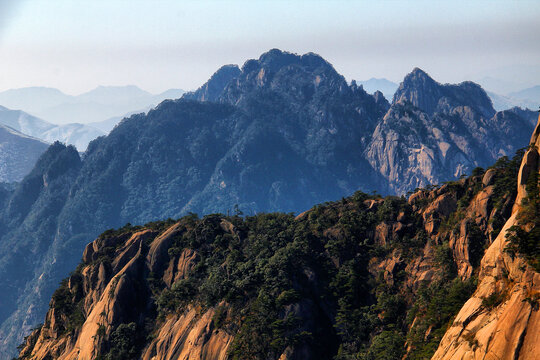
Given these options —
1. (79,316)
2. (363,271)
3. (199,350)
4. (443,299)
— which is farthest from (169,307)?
(443,299)

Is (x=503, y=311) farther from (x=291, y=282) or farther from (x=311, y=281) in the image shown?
(x=311, y=281)

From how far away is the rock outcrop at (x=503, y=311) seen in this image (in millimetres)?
45875

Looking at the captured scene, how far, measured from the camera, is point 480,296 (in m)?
52.9

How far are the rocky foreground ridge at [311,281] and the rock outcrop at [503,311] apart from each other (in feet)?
0.75

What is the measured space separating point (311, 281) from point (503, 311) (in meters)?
39.9

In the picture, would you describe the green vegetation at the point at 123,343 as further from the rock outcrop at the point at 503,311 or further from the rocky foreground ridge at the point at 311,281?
the rock outcrop at the point at 503,311

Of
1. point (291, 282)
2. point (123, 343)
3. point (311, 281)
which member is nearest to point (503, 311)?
point (291, 282)

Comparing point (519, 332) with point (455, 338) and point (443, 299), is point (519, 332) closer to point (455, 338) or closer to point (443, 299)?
point (455, 338)

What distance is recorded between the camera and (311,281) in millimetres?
85312

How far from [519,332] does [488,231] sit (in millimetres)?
26321

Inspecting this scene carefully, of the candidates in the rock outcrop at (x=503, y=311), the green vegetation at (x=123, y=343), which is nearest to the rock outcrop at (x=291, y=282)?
the green vegetation at (x=123, y=343)

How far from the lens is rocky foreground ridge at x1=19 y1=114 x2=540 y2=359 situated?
209 ft

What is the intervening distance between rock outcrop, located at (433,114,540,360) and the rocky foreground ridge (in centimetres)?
23

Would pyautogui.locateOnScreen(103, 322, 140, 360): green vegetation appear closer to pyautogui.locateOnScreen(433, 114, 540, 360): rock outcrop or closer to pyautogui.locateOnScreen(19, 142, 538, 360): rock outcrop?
pyautogui.locateOnScreen(19, 142, 538, 360): rock outcrop
